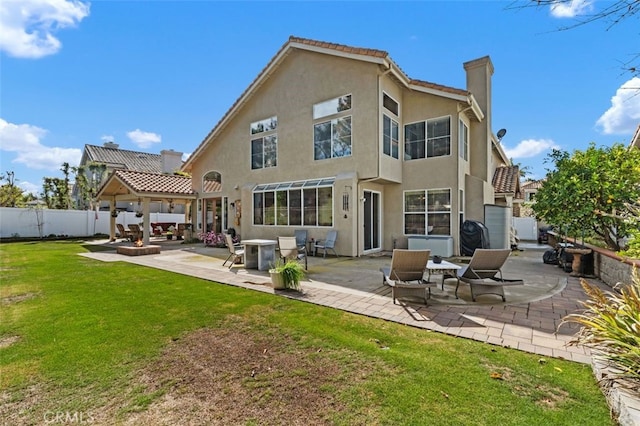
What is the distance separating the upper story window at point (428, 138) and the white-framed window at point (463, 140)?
1.74 feet

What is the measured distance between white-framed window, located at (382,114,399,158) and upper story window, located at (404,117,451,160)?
654mm

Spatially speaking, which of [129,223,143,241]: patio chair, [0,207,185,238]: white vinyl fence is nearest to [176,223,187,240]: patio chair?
[129,223,143,241]: patio chair

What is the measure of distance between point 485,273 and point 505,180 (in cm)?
1465

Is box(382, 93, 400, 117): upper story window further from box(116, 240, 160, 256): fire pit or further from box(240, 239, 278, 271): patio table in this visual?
box(116, 240, 160, 256): fire pit

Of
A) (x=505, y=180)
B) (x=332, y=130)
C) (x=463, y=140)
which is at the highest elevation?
(x=332, y=130)

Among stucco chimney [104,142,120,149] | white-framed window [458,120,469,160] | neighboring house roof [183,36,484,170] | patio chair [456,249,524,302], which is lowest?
patio chair [456,249,524,302]

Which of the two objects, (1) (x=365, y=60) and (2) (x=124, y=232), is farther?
(2) (x=124, y=232)

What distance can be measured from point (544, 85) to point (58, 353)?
15478 mm

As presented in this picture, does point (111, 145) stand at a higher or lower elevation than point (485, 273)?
higher

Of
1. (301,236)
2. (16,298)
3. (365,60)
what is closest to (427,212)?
(301,236)

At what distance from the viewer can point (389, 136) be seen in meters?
13.5

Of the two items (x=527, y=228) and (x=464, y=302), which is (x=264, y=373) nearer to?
(x=464, y=302)

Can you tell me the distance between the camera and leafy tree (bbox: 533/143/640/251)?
854cm

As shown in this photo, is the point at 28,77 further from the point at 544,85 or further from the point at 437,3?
the point at 544,85
